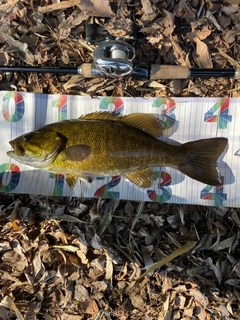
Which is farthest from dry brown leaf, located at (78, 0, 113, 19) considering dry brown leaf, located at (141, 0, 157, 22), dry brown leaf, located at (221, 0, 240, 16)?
dry brown leaf, located at (221, 0, 240, 16)

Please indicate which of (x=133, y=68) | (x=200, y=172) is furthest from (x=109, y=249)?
(x=133, y=68)

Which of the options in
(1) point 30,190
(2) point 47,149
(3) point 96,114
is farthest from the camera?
(1) point 30,190

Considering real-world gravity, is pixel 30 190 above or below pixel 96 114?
below

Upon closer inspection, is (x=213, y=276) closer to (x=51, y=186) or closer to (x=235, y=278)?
(x=235, y=278)

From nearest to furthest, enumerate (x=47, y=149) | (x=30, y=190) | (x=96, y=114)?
(x=47, y=149)
(x=96, y=114)
(x=30, y=190)

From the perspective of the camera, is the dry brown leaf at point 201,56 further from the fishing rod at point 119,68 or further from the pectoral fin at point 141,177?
the pectoral fin at point 141,177

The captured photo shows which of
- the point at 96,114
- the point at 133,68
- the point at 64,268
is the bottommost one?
the point at 64,268
